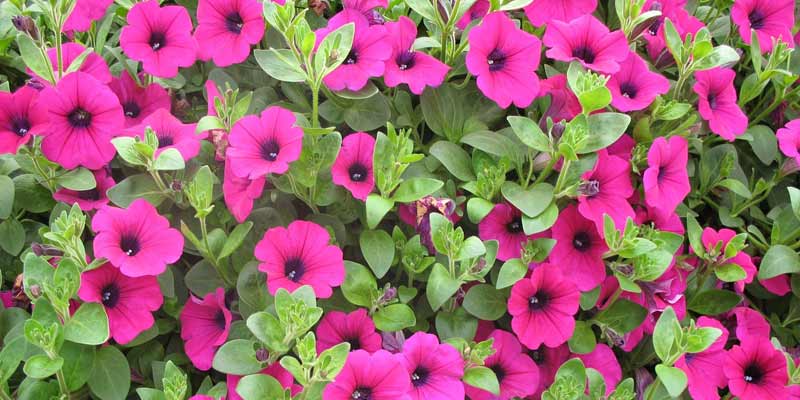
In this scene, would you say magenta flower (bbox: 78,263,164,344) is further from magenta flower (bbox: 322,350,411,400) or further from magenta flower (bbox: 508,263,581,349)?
magenta flower (bbox: 508,263,581,349)

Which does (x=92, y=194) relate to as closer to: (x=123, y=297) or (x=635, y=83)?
(x=123, y=297)

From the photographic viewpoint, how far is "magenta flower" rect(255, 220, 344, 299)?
116 cm

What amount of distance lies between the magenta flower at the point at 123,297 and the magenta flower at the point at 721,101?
1.02 m

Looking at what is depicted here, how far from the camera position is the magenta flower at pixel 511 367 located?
124 cm

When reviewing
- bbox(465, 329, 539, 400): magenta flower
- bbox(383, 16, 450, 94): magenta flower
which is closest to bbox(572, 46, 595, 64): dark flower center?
bbox(383, 16, 450, 94): magenta flower

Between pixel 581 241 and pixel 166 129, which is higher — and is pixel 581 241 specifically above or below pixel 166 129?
below

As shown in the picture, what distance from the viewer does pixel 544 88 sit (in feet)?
4.43

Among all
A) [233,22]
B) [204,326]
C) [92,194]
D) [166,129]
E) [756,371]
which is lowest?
[756,371]

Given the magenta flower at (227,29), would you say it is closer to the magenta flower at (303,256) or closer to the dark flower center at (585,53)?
the magenta flower at (303,256)

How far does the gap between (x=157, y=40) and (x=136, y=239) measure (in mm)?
398

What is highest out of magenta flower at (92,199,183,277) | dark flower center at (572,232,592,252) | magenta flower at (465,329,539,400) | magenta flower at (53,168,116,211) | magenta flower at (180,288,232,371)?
magenta flower at (92,199,183,277)

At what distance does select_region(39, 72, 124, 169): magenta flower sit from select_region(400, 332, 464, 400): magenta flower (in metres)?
0.61

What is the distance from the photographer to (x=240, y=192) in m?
1.20

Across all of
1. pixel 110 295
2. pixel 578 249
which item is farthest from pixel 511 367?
pixel 110 295
